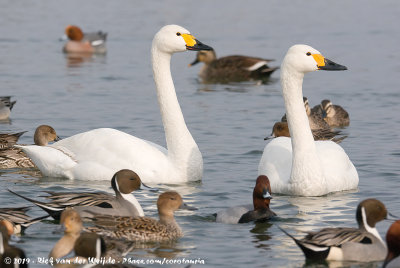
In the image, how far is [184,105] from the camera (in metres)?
19.0

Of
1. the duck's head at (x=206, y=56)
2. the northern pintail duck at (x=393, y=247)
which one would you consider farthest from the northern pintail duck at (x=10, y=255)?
the duck's head at (x=206, y=56)

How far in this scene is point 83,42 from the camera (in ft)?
90.8

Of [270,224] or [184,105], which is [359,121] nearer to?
[184,105]

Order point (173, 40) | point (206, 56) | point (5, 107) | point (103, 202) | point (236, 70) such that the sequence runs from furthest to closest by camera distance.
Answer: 1. point (206, 56)
2. point (236, 70)
3. point (5, 107)
4. point (173, 40)
5. point (103, 202)

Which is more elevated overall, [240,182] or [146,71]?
[146,71]

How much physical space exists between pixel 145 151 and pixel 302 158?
2.00 m

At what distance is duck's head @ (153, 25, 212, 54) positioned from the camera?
1262 centimetres

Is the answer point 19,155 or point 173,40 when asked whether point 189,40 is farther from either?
point 19,155

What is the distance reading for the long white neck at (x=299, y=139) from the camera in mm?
11484

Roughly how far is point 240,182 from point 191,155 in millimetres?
700

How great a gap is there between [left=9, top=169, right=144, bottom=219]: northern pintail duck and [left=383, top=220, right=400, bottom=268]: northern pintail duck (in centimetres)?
273

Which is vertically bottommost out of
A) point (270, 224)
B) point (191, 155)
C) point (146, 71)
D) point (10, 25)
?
point (270, 224)

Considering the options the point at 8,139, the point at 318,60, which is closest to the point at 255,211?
the point at 318,60

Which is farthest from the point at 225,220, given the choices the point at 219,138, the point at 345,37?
the point at 345,37
